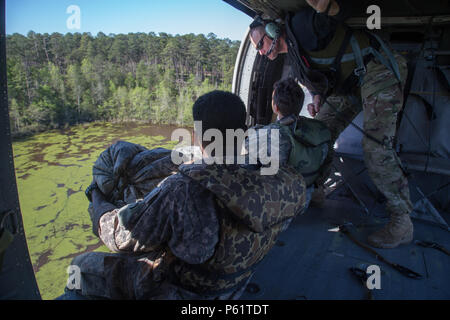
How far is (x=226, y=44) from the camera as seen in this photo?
25391 mm

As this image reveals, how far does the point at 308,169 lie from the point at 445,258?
1134mm

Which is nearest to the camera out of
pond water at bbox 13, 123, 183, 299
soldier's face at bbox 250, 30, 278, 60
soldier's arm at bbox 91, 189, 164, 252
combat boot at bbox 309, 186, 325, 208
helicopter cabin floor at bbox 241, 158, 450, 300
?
soldier's arm at bbox 91, 189, 164, 252

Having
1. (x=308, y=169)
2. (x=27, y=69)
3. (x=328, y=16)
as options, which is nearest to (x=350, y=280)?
(x=308, y=169)

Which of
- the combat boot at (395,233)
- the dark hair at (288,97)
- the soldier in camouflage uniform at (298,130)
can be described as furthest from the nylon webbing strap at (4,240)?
the combat boot at (395,233)

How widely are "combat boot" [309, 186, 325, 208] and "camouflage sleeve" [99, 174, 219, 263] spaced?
191 cm

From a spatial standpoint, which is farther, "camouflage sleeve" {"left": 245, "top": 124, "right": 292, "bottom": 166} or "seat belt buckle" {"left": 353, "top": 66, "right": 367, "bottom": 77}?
"seat belt buckle" {"left": 353, "top": 66, "right": 367, "bottom": 77}

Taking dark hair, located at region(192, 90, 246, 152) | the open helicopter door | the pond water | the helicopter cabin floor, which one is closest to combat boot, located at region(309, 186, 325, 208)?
the helicopter cabin floor

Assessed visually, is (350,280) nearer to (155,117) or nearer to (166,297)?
(166,297)

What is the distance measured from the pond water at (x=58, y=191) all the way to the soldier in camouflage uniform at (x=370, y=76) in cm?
631

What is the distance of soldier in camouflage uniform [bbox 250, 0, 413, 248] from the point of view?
1.95 metres

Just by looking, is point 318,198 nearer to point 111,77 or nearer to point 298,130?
point 298,130

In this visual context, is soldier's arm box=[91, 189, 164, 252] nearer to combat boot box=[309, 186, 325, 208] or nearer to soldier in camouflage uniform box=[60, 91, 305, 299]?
soldier in camouflage uniform box=[60, 91, 305, 299]

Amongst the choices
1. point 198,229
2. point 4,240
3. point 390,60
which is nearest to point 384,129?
point 390,60

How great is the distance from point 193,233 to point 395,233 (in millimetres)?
1698
